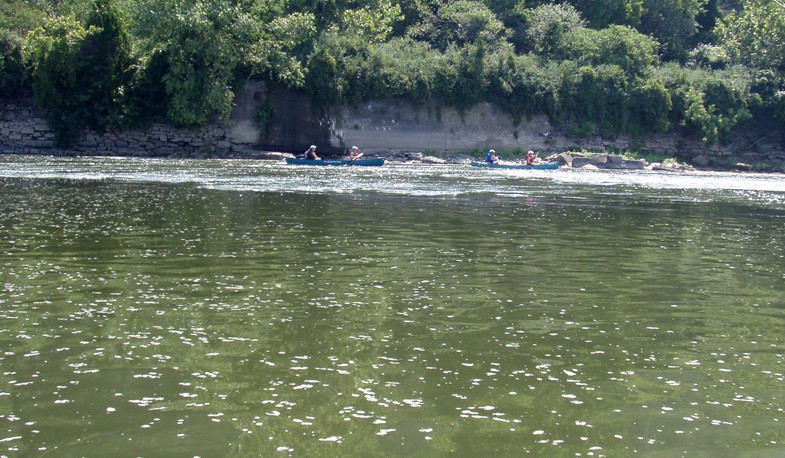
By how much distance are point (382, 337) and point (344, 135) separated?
4159 centimetres

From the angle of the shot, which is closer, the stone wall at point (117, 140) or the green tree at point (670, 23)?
the stone wall at point (117, 140)

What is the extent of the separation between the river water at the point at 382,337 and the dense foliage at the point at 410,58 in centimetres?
2888

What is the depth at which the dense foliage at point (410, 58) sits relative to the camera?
44688mm

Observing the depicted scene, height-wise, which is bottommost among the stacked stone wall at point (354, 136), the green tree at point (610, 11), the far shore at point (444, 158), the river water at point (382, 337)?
the river water at point (382, 337)

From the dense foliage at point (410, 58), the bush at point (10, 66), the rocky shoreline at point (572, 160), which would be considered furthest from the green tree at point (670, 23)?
the bush at point (10, 66)

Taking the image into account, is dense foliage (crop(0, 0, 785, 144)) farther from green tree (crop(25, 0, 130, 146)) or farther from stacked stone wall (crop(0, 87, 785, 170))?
stacked stone wall (crop(0, 87, 785, 170))

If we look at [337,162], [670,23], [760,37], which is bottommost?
[337,162]

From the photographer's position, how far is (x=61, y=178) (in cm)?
2628

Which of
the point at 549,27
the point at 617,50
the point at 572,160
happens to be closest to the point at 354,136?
the point at 572,160

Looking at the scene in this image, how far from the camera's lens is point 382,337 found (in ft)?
27.0

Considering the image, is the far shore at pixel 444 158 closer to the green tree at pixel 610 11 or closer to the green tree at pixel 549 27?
the green tree at pixel 549 27

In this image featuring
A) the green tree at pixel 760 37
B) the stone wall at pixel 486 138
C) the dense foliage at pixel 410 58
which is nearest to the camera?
the dense foliage at pixel 410 58

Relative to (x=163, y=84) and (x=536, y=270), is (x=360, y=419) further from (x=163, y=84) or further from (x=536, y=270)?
(x=163, y=84)

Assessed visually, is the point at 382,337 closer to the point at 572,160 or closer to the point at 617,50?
the point at 572,160
